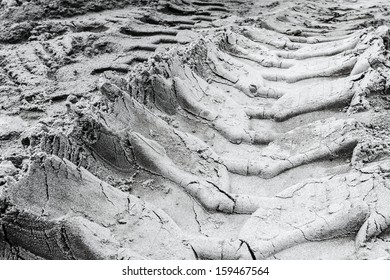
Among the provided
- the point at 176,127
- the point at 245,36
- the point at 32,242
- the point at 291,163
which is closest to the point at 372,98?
the point at 291,163

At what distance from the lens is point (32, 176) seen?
161 centimetres

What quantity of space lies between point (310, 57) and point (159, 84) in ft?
4.35

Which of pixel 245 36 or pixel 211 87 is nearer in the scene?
pixel 211 87

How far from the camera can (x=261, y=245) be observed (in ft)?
5.45

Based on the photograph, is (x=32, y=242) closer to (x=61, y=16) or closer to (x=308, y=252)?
(x=308, y=252)

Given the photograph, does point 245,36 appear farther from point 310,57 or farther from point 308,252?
point 308,252

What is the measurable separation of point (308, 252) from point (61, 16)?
3.07 meters

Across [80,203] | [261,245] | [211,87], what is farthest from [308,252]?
[211,87]

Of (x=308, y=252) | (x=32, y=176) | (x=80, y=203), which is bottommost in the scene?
(x=308, y=252)

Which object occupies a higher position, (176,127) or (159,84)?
(159,84)

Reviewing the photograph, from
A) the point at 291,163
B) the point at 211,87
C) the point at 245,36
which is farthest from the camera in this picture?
the point at 245,36

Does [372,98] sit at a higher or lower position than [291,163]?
higher

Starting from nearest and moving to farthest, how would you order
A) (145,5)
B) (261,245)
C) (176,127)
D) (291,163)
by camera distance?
(261,245)
(291,163)
(176,127)
(145,5)

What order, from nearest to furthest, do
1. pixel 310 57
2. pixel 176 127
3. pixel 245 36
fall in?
pixel 176 127 → pixel 310 57 → pixel 245 36
